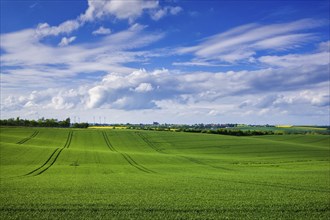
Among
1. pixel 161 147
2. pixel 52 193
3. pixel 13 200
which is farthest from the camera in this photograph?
pixel 161 147

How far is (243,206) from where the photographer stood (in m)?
19.0

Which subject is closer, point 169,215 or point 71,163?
point 169,215

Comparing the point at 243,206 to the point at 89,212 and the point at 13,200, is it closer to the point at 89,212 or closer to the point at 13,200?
the point at 89,212

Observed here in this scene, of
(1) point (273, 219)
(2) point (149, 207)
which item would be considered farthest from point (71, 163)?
(1) point (273, 219)

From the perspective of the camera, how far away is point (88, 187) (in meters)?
26.6

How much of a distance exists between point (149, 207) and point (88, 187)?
9659mm

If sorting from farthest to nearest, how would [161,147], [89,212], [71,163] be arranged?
[161,147] < [71,163] < [89,212]

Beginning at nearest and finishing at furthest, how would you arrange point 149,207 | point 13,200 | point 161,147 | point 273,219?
point 273,219 → point 149,207 → point 13,200 → point 161,147

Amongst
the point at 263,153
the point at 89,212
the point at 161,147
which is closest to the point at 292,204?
the point at 89,212

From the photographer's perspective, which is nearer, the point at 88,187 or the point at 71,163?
the point at 88,187

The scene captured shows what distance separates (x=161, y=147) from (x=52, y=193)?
63021 millimetres

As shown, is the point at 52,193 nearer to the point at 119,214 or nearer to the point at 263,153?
the point at 119,214

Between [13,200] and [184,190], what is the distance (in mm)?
11806

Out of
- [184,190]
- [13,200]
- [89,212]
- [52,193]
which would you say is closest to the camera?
[89,212]
